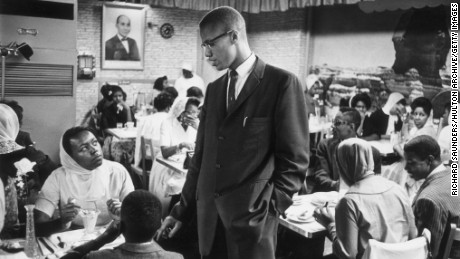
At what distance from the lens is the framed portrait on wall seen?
9328 mm

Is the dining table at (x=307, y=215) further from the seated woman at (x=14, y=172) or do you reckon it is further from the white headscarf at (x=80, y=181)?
the seated woman at (x=14, y=172)

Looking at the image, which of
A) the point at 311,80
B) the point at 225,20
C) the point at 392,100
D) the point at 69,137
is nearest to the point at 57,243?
the point at 69,137

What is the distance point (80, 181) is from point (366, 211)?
171 cm

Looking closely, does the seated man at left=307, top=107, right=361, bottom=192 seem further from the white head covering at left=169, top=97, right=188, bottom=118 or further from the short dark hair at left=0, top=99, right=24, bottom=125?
the short dark hair at left=0, top=99, right=24, bottom=125

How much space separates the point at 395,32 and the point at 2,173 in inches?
253

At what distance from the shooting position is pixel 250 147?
1788 mm

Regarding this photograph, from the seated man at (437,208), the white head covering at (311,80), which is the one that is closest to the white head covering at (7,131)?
the seated man at (437,208)

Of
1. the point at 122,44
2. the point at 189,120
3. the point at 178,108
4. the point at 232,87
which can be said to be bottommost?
the point at 189,120

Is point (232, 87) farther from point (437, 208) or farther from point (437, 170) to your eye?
point (437, 170)

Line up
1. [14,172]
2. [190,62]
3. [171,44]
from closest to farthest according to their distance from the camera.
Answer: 1. [14,172]
2. [171,44]
3. [190,62]

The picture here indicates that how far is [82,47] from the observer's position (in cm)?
916

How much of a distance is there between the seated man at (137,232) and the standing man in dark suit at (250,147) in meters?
0.21

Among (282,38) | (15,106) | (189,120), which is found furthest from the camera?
(282,38)

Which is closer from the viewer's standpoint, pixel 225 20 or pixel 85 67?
pixel 225 20
